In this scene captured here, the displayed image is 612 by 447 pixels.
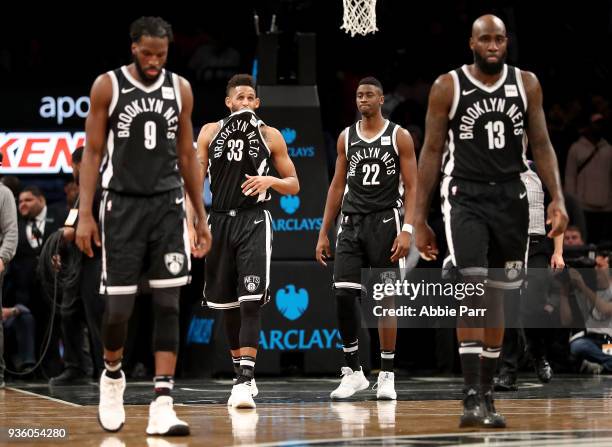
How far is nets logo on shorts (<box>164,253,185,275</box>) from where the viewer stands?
264 inches

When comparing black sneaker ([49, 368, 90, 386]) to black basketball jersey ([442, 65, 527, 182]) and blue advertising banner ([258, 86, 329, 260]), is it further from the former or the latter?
black basketball jersey ([442, 65, 527, 182])

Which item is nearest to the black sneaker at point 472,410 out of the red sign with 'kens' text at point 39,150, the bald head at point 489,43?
the bald head at point 489,43

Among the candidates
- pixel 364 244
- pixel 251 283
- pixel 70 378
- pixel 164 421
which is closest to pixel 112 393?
pixel 164 421

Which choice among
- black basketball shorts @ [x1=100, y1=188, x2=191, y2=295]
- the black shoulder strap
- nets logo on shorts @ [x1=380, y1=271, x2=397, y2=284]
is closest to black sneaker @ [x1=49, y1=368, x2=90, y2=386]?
nets logo on shorts @ [x1=380, y1=271, x2=397, y2=284]

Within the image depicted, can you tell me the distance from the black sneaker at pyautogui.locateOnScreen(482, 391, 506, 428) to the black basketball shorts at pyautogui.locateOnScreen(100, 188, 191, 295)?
1.78 m

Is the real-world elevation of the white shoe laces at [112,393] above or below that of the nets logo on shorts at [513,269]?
below

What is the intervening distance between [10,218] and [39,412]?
338 centimetres

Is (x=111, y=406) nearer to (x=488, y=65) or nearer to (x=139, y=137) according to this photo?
(x=139, y=137)

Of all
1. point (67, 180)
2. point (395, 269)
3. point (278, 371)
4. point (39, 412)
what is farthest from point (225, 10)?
point (39, 412)

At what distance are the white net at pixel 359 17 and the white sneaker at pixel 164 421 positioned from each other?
5.55m

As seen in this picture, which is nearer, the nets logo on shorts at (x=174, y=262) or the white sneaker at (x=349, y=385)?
the nets logo on shorts at (x=174, y=262)

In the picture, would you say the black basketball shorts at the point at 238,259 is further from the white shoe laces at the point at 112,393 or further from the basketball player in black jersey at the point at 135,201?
the white shoe laces at the point at 112,393

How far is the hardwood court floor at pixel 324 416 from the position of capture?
6.29 meters

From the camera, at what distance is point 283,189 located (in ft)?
29.3
